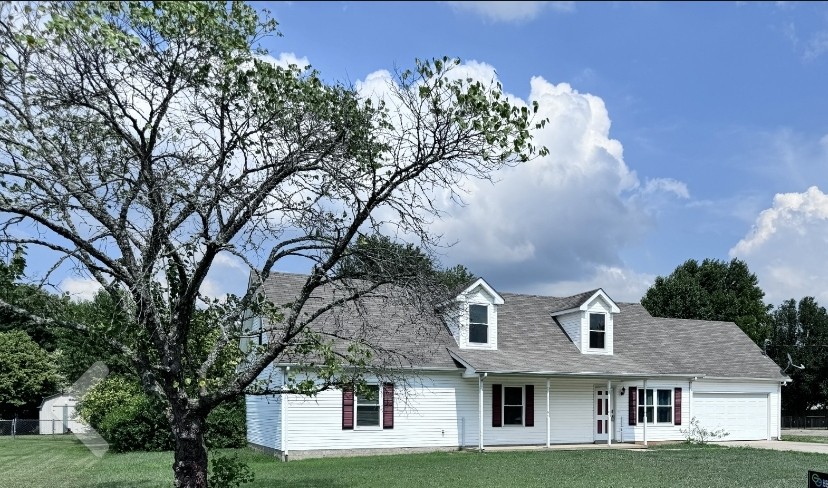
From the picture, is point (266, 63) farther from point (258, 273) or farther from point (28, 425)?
point (28, 425)

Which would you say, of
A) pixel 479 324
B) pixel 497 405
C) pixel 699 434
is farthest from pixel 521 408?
pixel 699 434

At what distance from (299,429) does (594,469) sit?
27.3 feet

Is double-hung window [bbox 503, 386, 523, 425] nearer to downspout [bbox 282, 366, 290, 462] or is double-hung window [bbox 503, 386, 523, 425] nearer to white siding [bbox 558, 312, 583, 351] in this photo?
white siding [bbox 558, 312, 583, 351]

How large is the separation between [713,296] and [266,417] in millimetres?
34801

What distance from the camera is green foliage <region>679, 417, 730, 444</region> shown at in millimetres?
26531

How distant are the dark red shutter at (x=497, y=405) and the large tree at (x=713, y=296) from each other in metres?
26.6

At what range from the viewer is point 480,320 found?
82.7 ft

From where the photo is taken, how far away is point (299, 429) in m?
21.0

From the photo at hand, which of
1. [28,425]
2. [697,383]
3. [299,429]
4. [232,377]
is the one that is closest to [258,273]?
[232,377]

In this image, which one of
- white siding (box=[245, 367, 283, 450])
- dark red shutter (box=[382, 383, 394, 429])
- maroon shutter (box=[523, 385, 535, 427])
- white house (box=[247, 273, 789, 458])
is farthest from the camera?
maroon shutter (box=[523, 385, 535, 427])

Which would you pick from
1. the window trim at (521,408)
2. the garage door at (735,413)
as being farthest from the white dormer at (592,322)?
the garage door at (735,413)

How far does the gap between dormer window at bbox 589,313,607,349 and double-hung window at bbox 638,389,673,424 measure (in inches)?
88.0

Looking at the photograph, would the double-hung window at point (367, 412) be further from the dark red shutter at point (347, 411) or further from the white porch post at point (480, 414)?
the white porch post at point (480, 414)

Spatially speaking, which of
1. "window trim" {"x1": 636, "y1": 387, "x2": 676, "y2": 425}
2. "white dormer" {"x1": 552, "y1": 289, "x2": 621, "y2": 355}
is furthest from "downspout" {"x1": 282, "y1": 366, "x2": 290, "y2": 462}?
"window trim" {"x1": 636, "y1": 387, "x2": 676, "y2": 425}
